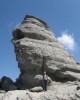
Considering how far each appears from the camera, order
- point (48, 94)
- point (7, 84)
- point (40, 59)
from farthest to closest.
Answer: point (7, 84) → point (40, 59) → point (48, 94)

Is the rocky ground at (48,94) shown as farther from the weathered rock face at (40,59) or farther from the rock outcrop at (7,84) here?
the weathered rock face at (40,59)

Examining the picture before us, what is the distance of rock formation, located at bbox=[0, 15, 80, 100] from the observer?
32.7 metres

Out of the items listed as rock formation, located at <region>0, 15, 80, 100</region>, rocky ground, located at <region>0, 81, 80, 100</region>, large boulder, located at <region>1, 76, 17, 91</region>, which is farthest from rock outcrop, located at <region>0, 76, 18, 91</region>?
rocky ground, located at <region>0, 81, 80, 100</region>

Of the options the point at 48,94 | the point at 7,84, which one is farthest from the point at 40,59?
the point at 48,94

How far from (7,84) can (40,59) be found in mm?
6158

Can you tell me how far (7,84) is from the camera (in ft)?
124

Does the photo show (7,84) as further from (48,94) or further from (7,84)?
(48,94)

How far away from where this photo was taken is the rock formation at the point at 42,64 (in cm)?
3269

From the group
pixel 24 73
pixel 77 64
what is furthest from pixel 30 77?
pixel 77 64

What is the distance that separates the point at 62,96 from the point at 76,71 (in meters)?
8.54

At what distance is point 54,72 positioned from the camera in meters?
37.8

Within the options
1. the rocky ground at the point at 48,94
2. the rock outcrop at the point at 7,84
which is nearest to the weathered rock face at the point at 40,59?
the rock outcrop at the point at 7,84

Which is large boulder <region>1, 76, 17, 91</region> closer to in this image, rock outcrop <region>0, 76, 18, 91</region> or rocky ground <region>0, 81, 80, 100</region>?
rock outcrop <region>0, 76, 18, 91</region>

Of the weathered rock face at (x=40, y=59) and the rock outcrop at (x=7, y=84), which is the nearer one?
the rock outcrop at (x=7, y=84)
